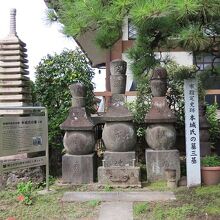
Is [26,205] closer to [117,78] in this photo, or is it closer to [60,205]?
[60,205]

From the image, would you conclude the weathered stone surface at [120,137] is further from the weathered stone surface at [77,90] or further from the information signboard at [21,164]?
the information signboard at [21,164]

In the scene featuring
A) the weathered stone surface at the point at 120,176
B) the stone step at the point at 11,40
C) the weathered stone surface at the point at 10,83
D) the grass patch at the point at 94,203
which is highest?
the stone step at the point at 11,40

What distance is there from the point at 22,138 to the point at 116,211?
1.99 meters

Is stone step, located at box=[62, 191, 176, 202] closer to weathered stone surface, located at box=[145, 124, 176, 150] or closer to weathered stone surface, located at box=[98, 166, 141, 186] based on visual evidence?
weathered stone surface, located at box=[98, 166, 141, 186]

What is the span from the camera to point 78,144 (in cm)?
775

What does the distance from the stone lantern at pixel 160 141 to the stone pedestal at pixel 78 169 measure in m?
1.02

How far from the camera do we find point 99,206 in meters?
6.29

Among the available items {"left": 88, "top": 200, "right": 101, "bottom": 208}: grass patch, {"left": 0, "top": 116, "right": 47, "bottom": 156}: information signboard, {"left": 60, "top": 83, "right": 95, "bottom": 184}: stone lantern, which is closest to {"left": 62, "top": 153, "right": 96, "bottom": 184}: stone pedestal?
{"left": 60, "top": 83, "right": 95, "bottom": 184}: stone lantern

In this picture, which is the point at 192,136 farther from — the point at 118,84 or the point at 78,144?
the point at 78,144

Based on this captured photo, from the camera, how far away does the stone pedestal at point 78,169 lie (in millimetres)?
7707

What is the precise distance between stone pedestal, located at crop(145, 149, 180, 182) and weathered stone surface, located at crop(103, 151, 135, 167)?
0.31m

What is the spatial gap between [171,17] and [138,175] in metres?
3.61

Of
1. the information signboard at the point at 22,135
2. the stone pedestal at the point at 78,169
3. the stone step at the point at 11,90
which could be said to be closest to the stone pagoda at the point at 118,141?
the stone pedestal at the point at 78,169

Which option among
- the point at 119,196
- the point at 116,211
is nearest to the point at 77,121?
the point at 119,196
